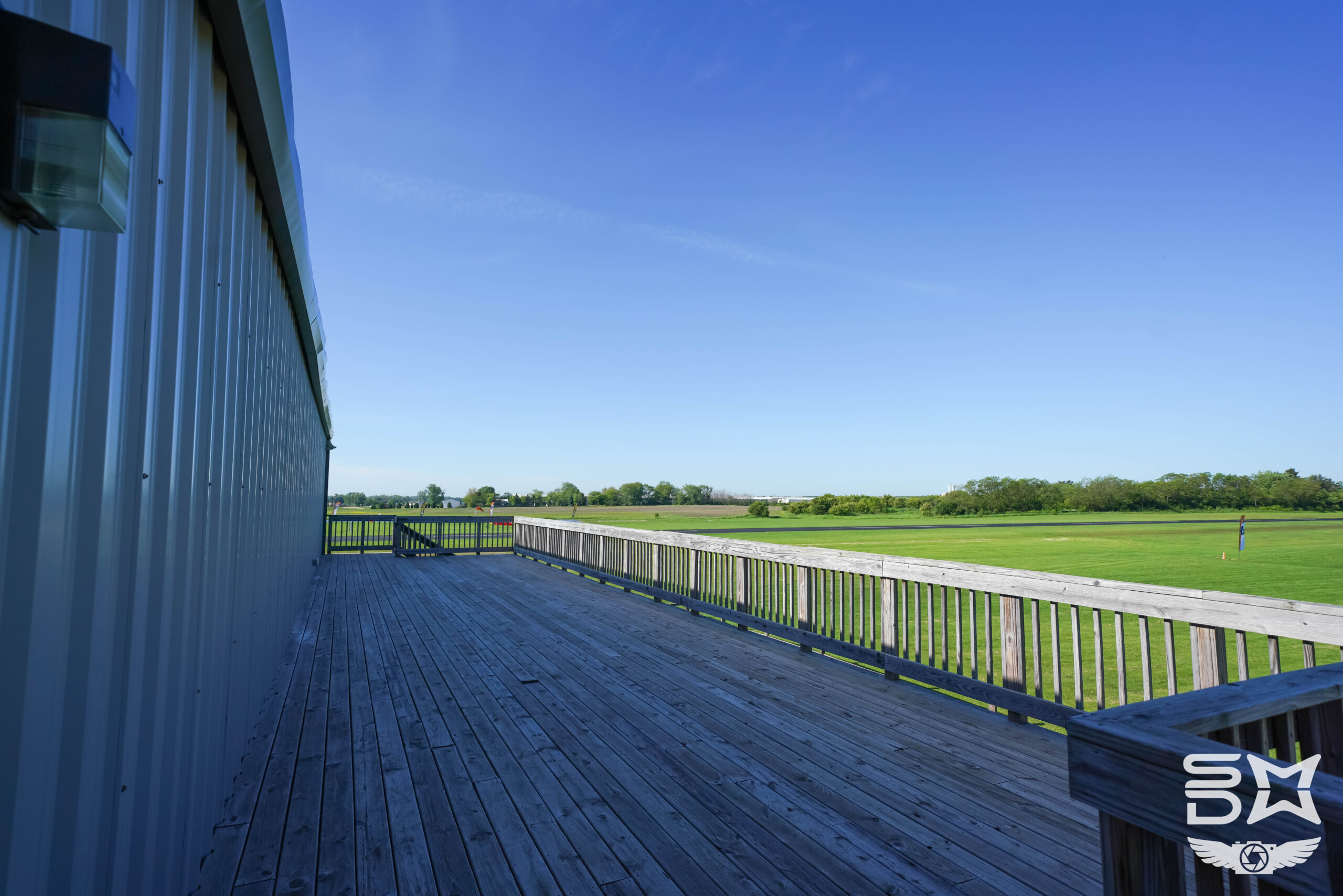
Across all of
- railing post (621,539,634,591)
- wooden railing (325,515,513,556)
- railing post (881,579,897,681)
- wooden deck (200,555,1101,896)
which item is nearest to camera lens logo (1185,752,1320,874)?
wooden deck (200,555,1101,896)

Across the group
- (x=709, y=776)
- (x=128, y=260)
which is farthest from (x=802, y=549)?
(x=128, y=260)

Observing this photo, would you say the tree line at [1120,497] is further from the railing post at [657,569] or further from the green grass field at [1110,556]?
the railing post at [657,569]

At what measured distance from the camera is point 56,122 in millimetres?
683

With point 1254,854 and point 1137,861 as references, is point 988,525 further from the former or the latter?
point 1254,854

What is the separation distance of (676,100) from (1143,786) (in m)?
15.6

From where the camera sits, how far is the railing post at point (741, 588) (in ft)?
18.5

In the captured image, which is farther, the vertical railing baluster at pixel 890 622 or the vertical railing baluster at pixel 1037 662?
the vertical railing baluster at pixel 890 622

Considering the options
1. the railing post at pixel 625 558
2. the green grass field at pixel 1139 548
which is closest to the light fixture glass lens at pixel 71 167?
the green grass field at pixel 1139 548

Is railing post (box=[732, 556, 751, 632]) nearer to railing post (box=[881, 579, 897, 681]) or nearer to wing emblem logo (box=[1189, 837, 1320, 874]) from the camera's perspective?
railing post (box=[881, 579, 897, 681])

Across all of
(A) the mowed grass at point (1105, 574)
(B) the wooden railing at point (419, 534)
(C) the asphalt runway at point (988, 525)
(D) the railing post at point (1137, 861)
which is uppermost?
(D) the railing post at point (1137, 861)

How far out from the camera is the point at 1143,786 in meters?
0.85

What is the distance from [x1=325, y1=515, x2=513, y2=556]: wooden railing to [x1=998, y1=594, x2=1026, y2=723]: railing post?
11299 mm

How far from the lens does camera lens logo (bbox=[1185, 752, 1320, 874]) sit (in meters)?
0.69

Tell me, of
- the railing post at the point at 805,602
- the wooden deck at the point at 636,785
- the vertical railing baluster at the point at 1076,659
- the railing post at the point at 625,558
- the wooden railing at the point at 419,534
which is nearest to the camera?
the wooden deck at the point at 636,785
